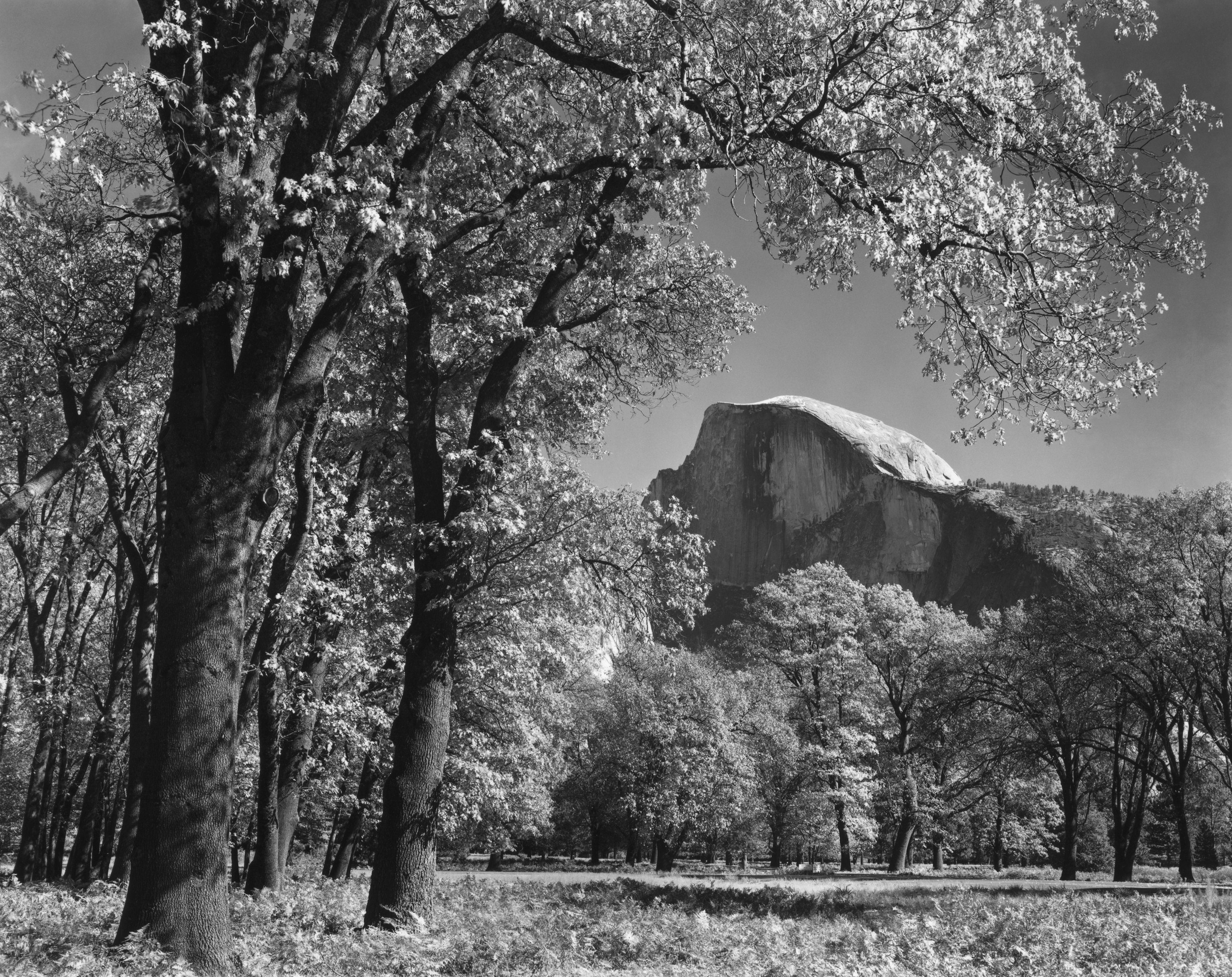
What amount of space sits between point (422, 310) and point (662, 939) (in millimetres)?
7268

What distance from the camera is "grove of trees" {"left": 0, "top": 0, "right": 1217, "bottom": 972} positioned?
626 cm

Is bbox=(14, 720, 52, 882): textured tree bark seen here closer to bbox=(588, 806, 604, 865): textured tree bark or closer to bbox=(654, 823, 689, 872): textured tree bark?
bbox=(654, 823, 689, 872): textured tree bark

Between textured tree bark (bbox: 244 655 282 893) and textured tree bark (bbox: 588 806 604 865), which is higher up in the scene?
textured tree bark (bbox: 244 655 282 893)

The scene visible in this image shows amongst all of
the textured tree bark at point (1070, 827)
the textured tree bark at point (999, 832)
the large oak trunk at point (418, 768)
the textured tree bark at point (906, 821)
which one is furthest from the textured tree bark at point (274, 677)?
the textured tree bark at point (999, 832)

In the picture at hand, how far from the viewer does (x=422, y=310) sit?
33.4 feet

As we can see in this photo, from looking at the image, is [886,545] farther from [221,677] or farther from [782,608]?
[221,677]

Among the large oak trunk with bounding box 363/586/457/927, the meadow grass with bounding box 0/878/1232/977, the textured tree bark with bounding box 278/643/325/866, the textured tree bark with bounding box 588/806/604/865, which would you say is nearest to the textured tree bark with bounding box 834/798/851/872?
the textured tree bark with bounding box 588/806/604/865

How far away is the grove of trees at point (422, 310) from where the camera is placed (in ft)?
20.5

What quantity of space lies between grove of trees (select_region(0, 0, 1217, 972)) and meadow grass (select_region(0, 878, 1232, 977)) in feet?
3.20

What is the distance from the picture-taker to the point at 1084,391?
7965 millimetres

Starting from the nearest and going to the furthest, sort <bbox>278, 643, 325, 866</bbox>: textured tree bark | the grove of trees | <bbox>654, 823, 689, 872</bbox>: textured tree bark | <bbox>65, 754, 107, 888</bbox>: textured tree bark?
the grove of trees, <bbox>278, 643, 325, 866</bbox>: textured tree bark, <bbox>65, 754, 107, 888</bbox>: textured tree bark, <bbox>654, 823, 689, 872</bbox>: textured tree bark

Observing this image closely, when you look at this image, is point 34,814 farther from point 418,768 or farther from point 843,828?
point 843,828

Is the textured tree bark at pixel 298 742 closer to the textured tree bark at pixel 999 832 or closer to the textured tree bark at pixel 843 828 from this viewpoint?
the textured tree bark at pixel 843 828

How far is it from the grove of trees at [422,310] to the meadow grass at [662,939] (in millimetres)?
974
